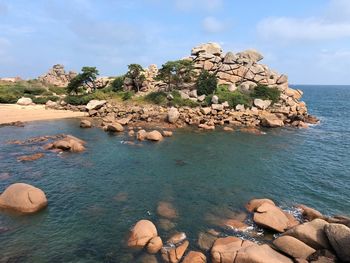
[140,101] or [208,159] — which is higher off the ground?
[140,101]

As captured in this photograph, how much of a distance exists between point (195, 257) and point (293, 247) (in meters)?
5.77

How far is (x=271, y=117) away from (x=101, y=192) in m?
44.5

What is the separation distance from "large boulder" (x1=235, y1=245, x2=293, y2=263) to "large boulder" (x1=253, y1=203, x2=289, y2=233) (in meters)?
3.74

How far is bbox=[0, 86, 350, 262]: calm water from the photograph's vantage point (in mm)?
19188

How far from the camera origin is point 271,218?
20.8m

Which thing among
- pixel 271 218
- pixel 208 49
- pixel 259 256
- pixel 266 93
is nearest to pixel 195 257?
pixel 259 256

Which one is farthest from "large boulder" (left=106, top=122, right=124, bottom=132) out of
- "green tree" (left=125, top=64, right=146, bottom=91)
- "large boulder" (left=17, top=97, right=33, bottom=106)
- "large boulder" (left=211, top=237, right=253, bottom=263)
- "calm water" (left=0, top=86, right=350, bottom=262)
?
"large boulder" (left=17, top=97, right=33, bottom=106)

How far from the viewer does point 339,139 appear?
49281 millimetres

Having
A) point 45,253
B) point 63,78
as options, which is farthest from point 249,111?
point 63,78

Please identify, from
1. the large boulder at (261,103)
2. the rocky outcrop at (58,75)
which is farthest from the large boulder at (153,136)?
the rocky outcrop at (58,75)

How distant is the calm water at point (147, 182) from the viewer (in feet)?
63.0

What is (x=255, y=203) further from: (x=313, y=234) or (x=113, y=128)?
(x=113, y=128)

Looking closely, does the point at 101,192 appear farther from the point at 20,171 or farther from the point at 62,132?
the point at 62,132

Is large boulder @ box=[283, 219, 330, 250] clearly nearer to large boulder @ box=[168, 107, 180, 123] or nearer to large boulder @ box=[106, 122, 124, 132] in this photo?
large boulder @ box=[106, 122, 124, 132]
